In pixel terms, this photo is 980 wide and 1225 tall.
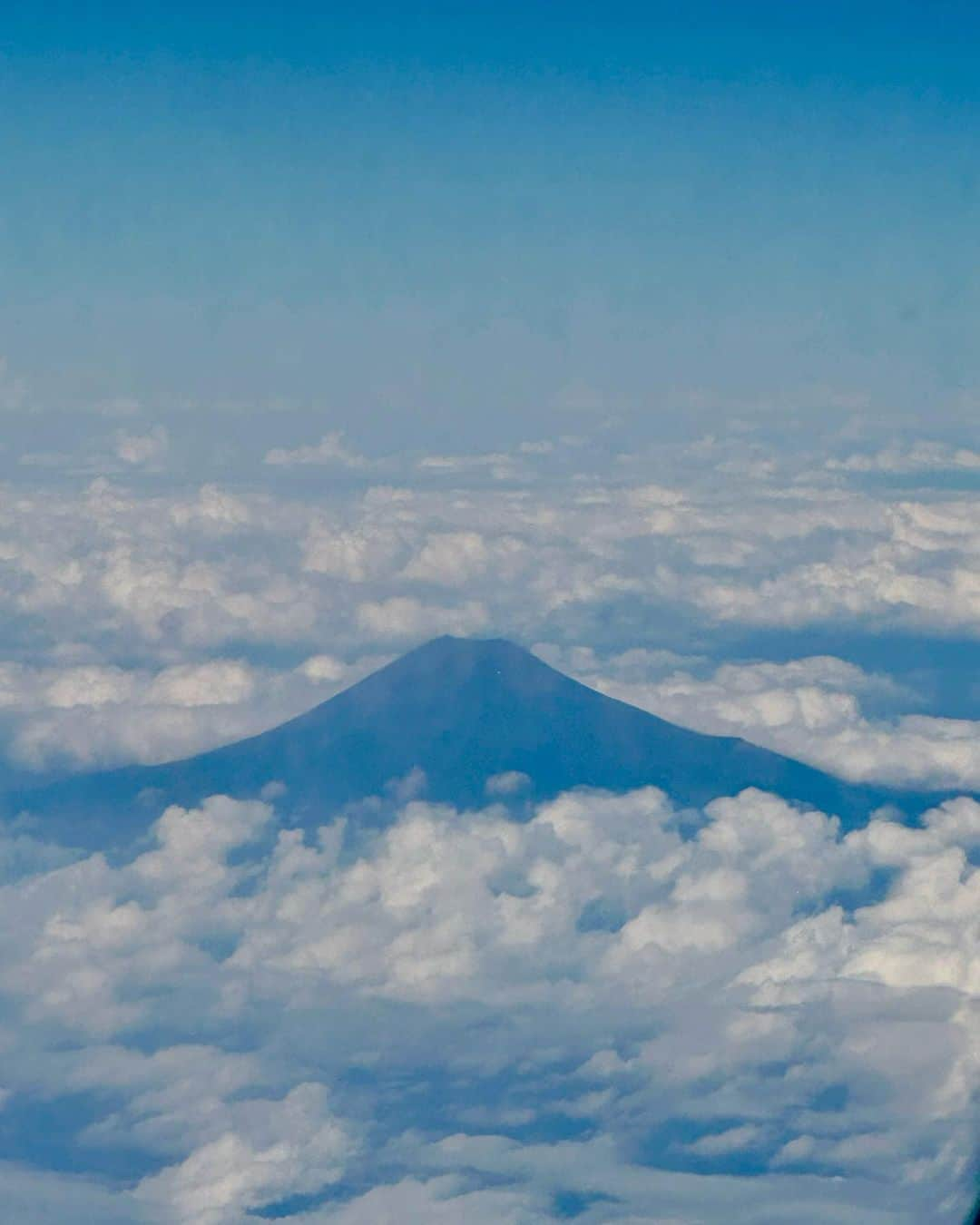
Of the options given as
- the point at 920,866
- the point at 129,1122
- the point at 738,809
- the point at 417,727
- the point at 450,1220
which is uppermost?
the point at 417,727

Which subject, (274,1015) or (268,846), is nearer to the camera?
(274,1015)

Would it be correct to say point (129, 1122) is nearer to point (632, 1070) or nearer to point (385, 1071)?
point (385, 1071)

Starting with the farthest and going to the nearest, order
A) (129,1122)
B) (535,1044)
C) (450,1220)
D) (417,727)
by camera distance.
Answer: (417,727), (535,1044), (129,1122), (450,1220)

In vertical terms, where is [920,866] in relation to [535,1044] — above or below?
above

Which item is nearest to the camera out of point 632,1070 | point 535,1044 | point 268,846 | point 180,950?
point 632,1070

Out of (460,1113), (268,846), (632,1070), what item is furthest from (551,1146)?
(268,846)

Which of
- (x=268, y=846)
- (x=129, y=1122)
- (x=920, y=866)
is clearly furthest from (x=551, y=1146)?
(x=268, y=846)

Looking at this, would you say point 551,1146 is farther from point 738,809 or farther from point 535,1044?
point 738,809
